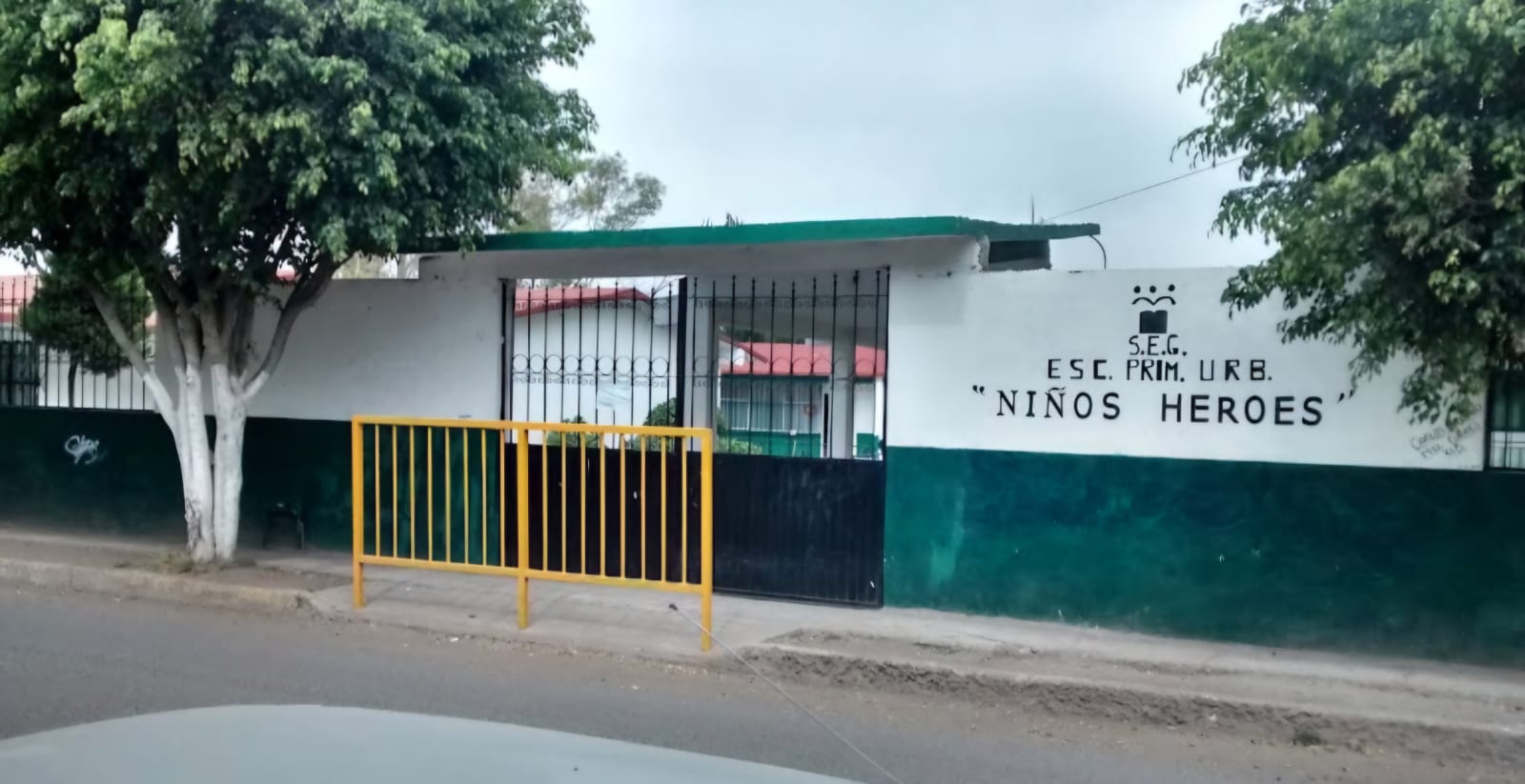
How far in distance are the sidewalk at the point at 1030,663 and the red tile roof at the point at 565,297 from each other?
217cm

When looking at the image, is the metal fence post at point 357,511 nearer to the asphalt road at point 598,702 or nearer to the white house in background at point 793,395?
the asphalt road at point 598,702

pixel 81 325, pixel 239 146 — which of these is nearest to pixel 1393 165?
pixel 239 146

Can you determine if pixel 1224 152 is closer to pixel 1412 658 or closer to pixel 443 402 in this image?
pixel 1412 658

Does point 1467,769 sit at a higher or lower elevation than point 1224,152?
lower

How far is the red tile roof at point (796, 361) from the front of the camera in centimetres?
873

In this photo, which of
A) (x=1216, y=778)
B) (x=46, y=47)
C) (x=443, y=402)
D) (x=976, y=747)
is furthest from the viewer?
(x=443, y=402)

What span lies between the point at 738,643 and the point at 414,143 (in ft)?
12.7

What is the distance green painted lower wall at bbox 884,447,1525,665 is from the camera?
695cm

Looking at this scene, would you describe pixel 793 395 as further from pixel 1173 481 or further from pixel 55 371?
pixel 55 371

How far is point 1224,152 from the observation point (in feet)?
20.1

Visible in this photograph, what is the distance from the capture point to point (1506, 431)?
6.95 meters

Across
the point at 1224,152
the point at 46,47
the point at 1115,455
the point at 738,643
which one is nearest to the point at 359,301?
the point at 46,47

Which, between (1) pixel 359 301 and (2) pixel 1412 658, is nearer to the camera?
(2) pixel 1412 658

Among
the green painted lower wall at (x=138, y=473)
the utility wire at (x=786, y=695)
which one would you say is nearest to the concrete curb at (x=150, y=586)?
the green painted lower wall at (x=138, y=473)
